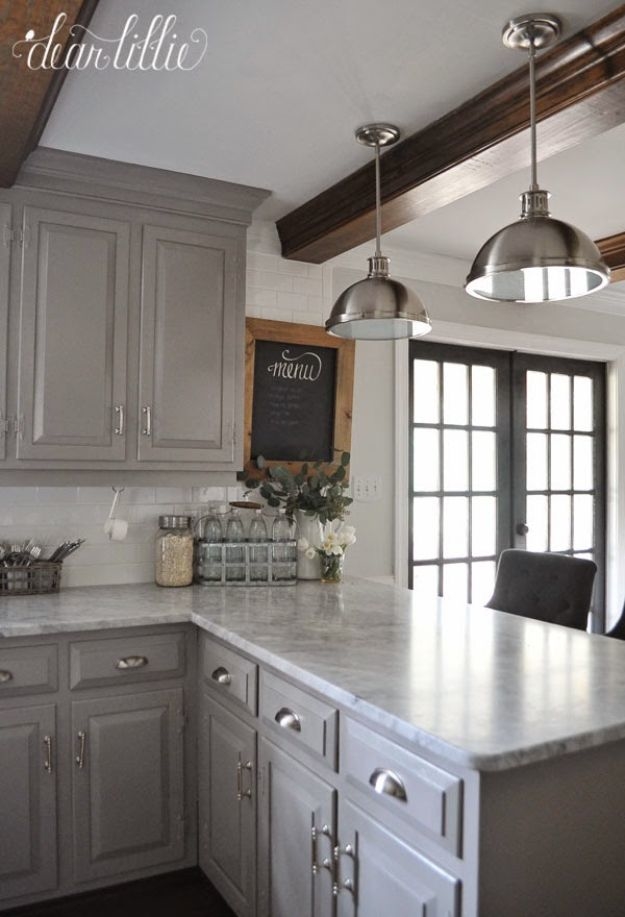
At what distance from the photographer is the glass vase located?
3.04 metres

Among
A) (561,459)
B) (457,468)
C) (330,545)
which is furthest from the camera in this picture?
(561,459)

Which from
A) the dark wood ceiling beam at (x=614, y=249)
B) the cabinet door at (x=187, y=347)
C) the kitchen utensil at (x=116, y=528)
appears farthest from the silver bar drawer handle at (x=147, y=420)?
the dark wood ceiling beam at (x=614, y=249)

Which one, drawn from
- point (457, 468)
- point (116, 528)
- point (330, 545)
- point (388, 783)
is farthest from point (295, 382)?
point (388, 783)

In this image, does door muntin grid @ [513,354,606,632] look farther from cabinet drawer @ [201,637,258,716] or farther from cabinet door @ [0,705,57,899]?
cabinet door @ [0,705,57,899]

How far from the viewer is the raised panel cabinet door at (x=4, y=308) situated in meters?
2.49

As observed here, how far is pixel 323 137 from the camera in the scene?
94.4 inches

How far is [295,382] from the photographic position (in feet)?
10.9

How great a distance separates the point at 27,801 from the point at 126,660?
0.49 meters

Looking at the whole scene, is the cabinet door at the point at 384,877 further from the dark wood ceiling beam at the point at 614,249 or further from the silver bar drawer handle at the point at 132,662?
the dark wood ceiling beam at the point at 614,249

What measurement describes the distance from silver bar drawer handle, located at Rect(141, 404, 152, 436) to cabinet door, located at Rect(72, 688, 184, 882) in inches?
35.8

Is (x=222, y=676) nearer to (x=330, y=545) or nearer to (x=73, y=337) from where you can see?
(x=330, y=545)

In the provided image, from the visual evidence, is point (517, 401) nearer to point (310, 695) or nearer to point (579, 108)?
point (579, 108)

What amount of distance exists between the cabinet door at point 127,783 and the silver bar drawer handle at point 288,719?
25.9 inches

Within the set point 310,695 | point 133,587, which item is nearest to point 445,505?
point 133,587
